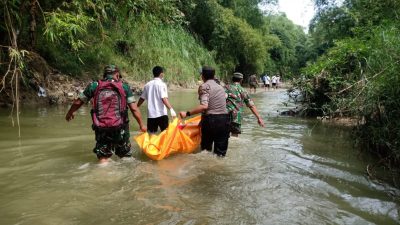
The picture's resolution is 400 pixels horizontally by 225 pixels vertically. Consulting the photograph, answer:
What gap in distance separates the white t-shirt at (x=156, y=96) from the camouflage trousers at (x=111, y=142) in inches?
47.1

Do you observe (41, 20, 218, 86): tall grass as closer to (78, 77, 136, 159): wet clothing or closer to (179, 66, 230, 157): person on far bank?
(179, 66, 230, 157): person on far bank

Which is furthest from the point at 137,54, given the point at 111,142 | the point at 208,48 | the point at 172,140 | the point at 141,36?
the point at 208,48

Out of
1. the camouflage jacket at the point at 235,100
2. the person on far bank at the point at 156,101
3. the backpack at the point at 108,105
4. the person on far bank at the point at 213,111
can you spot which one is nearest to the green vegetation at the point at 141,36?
the person on far bank at the point at 156,101

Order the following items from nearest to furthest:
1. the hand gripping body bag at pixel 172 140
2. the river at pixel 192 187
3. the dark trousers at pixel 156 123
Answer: the river at pixel 192 187
the hand gripping body bag at pixel 172 140
the dark trousers at pixel 156 123

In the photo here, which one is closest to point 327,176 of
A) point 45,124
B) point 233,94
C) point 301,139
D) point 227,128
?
point 227,128

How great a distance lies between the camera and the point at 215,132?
628 centimetres

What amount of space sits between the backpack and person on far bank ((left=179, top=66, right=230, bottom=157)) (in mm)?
938

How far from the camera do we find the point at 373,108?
5.74 m

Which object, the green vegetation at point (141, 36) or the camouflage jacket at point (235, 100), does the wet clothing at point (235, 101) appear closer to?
the camouflage jacket at point (235, 100)

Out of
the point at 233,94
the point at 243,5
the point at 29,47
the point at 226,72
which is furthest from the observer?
the point at 243,5

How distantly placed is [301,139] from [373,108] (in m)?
3.33

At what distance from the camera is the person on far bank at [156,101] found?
7051 millimetres

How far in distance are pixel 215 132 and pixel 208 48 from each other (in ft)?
105

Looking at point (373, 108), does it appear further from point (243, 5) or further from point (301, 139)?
point (243, 5)
